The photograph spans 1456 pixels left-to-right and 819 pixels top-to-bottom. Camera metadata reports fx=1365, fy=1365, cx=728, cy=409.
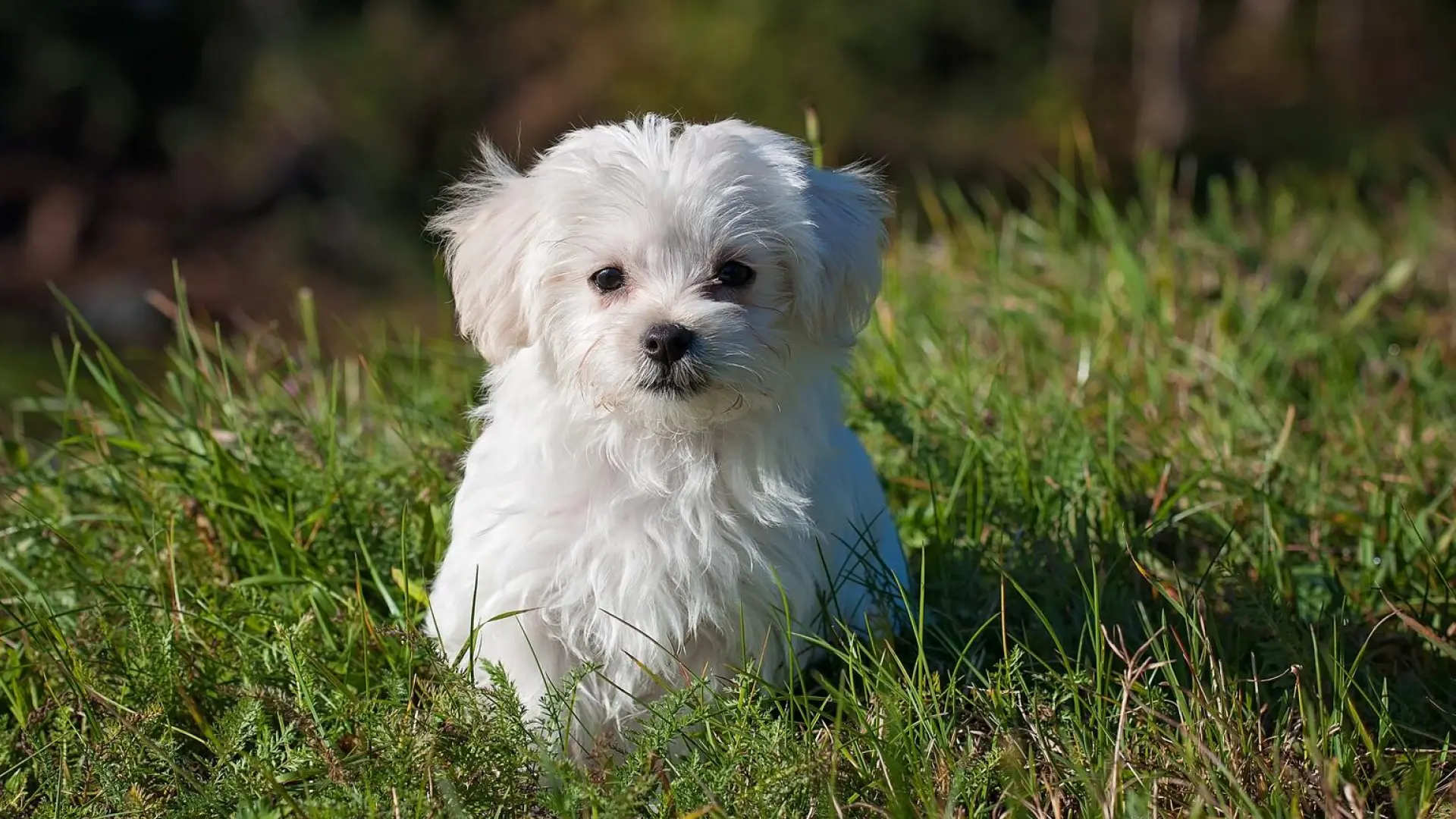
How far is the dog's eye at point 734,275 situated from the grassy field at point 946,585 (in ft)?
2.48

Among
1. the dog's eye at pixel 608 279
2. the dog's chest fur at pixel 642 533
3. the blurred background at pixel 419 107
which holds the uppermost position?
the dog's eye at pixel 608 279

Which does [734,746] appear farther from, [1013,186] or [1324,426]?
[1013,186]

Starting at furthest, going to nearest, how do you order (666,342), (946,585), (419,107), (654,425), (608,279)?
(419,107) → (946,585) → (608,279) → (654,425) → (666,342)

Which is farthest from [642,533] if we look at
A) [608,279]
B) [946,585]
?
[946,585]

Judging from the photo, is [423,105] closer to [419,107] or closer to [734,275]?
[419,107]

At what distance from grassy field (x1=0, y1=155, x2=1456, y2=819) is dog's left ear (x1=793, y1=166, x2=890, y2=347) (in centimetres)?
61

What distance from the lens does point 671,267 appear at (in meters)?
3.03

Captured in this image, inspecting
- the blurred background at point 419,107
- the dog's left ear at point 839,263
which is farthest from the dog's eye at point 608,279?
the blurred background at point 419,107

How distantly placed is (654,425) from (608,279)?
1.19 feet

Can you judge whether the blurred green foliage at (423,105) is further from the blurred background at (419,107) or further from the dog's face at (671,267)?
the dog's face at (671,267)

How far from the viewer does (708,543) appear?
2980 mm

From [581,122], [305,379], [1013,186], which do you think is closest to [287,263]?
[1013,186]

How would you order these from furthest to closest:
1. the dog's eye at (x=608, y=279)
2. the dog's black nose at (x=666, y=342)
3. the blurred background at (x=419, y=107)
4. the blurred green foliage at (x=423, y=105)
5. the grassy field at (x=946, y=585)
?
1. the blurred green foliage at (x=423, y=105)
2. the blurred background at (x=419, y=107)
3. the dog's eye at (x=608, y=279)
4. the dog's black nose at (x=666, y=342)
5. the grassy field at (x=946, y=585)

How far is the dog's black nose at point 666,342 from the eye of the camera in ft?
9.40
